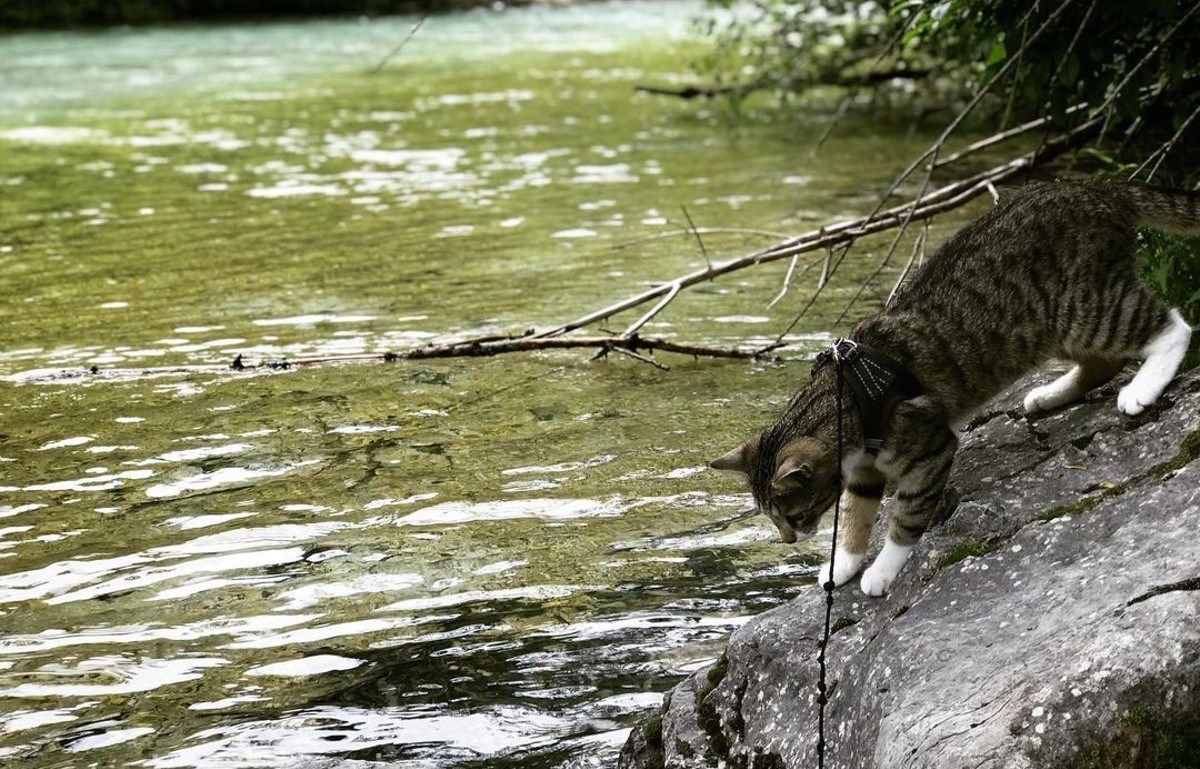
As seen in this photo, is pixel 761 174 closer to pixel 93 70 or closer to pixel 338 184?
pixel 338 184

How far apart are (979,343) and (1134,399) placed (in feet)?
2.00

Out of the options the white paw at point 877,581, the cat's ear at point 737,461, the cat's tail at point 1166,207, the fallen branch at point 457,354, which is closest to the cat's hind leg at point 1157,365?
the cat's tail at point 1166,207

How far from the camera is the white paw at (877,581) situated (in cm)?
416

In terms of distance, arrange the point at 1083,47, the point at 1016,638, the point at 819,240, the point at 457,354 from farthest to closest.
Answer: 1. the point at 1083,47
2. the point at 457,354
3. the point at 819,240
4. the point at 1016,638

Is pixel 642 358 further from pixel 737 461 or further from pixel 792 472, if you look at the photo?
pixel 792 472

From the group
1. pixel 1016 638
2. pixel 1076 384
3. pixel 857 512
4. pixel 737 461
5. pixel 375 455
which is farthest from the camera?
pixel 375 455

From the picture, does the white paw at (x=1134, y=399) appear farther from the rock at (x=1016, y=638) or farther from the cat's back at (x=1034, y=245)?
the cat's back at (x=1034, y=245)

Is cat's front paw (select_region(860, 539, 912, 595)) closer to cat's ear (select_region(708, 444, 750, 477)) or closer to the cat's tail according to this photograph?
cat's ear (select_region(708, 444, 750, 477))

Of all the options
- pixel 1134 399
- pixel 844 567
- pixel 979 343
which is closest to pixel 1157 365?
pixel 1134 399

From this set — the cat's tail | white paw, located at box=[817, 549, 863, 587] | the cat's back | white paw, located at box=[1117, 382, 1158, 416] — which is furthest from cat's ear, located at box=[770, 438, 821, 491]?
the cat's tail

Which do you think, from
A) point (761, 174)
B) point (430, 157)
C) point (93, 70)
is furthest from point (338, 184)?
point (93, 70)

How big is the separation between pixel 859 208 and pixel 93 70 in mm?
18756

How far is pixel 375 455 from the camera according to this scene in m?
6.86

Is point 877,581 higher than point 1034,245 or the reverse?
the reverse
